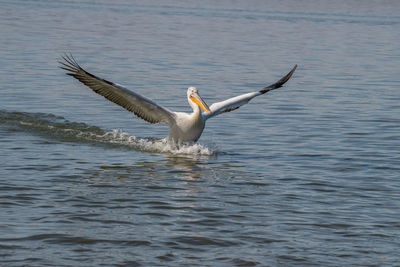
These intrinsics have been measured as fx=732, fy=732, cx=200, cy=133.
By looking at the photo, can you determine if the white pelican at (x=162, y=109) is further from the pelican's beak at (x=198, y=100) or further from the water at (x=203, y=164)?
the water at (x=203, y=164)

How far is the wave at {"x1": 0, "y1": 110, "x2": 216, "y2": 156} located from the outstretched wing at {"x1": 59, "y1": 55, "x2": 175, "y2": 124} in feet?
1.63

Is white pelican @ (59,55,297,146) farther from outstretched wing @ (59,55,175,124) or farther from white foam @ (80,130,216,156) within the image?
white foam @ (80,130,216,156)

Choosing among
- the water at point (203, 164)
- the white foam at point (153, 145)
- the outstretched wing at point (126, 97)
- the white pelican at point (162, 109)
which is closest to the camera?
the water at point (203, 164)

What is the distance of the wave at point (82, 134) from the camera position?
40.9ft

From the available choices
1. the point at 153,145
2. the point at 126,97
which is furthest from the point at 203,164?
the point at 126,97

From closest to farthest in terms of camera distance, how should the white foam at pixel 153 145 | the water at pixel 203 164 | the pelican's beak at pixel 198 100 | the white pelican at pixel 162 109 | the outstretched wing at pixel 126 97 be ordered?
the water at pixel 203 164 → the outstretched wing at pixel 126 97 → the white pelican at pixel 162 109 → the pelican's beak at pixel 198 100 → the white foam at pixel 153 145

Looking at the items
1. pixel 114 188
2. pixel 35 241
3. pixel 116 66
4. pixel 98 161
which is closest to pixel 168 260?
pixel 35 241

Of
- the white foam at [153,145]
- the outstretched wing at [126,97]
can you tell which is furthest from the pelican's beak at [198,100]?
the white foam at [153,145]

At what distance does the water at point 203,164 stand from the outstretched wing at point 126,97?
57 cm

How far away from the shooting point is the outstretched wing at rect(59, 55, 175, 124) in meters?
11.7

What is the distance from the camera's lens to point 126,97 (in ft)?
39.3

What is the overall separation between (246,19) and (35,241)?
3840 centimetres

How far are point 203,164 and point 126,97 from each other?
171 cm

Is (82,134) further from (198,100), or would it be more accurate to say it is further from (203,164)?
(203,164)
